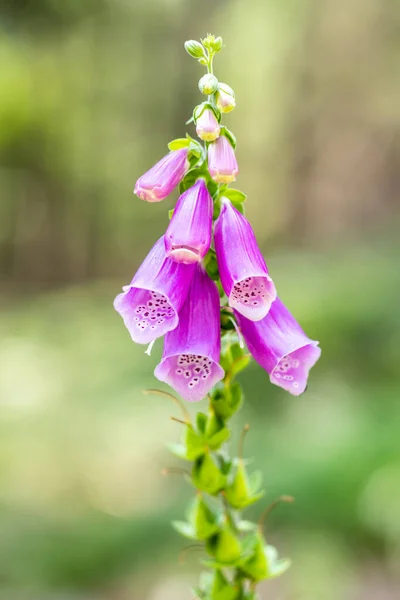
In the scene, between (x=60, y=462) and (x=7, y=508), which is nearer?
(x=7, y=508)

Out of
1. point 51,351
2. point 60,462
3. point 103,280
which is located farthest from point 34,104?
point 60,462

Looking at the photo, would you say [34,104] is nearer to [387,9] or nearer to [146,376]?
[387,9]

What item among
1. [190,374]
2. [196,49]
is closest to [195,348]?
[190,374]

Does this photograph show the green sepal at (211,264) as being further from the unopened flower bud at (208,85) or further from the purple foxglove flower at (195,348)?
the unopened flower bud at (208,85)

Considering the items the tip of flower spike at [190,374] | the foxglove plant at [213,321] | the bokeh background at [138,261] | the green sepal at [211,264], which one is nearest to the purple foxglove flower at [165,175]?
the foxglove plant at [213,321]

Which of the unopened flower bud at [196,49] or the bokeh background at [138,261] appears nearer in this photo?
the unopened flower bud at [196,49]

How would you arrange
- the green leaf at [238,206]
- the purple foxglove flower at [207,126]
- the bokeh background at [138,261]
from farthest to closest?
the bokeh background at [138,261] → the green leaf at [238,206] → the purple foxglove flower at [207,126]
